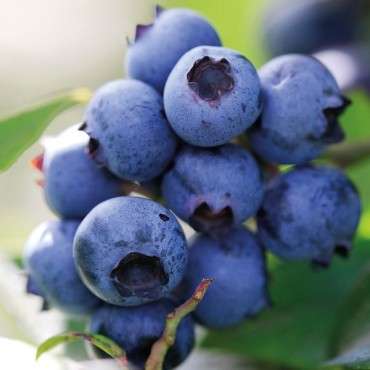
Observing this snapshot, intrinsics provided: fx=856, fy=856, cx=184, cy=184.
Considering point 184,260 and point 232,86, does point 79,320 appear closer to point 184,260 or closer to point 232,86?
point 184,260

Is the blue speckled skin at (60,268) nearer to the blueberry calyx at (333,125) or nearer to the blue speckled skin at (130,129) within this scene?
the blue speckled skin at (130,129)

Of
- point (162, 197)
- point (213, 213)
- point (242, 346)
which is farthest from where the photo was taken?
point (242, 346)

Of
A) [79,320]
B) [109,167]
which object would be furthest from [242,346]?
[109,167]

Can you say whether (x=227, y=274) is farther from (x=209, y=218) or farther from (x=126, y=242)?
(x=126, y=242)

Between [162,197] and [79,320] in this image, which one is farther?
[79,320]

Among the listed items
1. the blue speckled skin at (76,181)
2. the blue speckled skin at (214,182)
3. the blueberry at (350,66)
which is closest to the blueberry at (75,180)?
the blue speckled skin at (76,181)

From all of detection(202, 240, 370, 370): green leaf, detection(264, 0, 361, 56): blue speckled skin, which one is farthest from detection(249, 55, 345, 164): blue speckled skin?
detection(264, 0, 361, 56): blue speckled skin

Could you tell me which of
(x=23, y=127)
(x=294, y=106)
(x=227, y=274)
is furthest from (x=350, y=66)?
(x=23, y=127)
